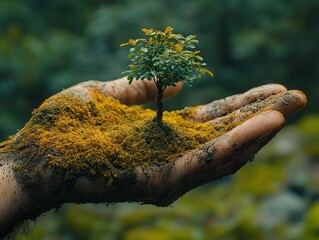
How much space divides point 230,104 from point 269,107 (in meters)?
0.57

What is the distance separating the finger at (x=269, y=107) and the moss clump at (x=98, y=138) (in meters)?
0.11

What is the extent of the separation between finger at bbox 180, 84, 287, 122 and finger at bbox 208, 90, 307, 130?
0.12 meters

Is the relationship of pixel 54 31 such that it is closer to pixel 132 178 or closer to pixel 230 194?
pixel 230 194

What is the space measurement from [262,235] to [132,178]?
18.3 feet

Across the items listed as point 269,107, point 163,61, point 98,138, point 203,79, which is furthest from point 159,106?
point 203,79

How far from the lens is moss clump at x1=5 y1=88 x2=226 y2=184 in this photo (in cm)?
346

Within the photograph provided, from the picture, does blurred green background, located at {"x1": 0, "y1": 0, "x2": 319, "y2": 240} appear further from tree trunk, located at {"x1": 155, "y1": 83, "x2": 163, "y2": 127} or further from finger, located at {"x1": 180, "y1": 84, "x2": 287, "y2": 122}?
tree trunk, located at {"x1": 155, "y1": 83, "x2": 163, "y2": 127}

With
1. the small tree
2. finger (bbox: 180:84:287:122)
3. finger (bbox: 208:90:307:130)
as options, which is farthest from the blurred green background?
the small tree

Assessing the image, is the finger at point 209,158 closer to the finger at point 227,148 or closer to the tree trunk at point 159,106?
the finger at point 227,148

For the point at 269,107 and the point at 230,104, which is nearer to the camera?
the point at 269,107

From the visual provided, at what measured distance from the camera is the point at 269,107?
366 cm

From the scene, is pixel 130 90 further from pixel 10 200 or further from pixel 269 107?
pixel 10 200

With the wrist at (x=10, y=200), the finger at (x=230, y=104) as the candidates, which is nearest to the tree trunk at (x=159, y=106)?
the finger at (x=230, y=104)

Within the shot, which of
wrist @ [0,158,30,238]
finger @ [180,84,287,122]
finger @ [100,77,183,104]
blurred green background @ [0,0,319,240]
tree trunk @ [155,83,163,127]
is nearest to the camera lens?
wrist @ [0,158,30,238]
